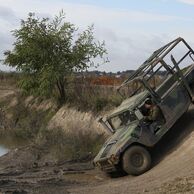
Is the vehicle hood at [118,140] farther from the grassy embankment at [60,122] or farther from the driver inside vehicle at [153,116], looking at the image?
the grassy embankment at [60,122]

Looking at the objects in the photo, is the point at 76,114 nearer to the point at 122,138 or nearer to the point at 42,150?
the point at 42,150

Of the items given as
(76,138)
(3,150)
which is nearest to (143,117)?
(76,138)

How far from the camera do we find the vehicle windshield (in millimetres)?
19638

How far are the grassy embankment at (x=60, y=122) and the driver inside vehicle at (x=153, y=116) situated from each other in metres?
5.80

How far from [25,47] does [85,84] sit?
494 centimetres

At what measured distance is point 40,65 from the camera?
40.1 meters

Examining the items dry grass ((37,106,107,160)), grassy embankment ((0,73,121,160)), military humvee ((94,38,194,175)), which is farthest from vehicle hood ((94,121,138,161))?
grassy embankment ((0,73,121,160))

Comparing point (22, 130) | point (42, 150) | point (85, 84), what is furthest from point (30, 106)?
point (42, 150)

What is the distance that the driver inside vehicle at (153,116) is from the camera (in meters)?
19.0

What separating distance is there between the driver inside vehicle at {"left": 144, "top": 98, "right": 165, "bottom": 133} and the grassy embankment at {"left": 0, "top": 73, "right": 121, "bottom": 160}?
5803 mm

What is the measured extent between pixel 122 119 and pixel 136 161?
219 cm

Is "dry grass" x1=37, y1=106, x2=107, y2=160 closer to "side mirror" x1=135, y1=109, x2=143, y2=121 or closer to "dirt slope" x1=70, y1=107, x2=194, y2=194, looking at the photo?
"dirt slope" x1=70, y1=107, x2=194, y2=194

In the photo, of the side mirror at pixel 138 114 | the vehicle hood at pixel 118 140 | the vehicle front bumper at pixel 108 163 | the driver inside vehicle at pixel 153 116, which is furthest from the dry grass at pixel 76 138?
the side mirror at pixel 138 114

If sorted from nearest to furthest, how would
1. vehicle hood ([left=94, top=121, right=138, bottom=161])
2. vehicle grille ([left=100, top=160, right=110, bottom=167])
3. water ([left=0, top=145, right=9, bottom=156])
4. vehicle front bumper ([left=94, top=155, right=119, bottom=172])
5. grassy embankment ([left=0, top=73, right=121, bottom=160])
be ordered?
vehicle front bumper ([left=94, top=155, right=119, bottom=172]) → vehicle hood ([left=94, top=121, right=138, bottom=161]) → vehicle grille ([left=100, top=160, right=110, bottom=167]) → grassy embankment ([left=0, top=73, right=121, bottom=160]) → water ([left=0, top=145, right=9, bottom=156])
